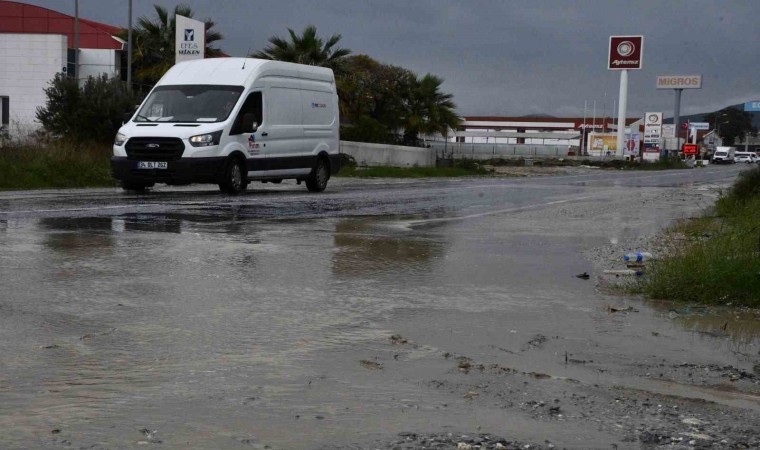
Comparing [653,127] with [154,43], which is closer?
[154,43]

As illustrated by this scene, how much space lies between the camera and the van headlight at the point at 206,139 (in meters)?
18.8

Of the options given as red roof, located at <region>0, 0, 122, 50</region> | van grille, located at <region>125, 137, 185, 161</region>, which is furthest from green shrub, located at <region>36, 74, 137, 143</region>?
red roof, located at <region>0, 0, 122, 50</region>

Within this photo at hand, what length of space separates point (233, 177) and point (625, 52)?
93.8 meters

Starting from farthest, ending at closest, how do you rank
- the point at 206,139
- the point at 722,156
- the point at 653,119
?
the point at 722,156
the point at 653,119
the point at 206,139

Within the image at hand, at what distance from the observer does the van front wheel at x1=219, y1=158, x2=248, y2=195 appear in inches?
757

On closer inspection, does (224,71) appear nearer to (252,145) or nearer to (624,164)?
(252,145)

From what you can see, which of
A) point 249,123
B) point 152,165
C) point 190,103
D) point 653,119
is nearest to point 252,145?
point 249,123

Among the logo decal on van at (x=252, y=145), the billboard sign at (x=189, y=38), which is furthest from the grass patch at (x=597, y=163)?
the logo decal on van at (x=252, y=145)

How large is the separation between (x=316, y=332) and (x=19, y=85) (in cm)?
4654

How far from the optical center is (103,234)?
421 inches

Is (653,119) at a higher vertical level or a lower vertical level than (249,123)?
higher

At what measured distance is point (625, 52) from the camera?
108m

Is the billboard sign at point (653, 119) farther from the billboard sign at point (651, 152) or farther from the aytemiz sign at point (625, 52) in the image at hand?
the aytemiz sign at point (625, 52)

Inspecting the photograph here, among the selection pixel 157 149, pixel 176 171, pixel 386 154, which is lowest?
pixel 386 154
